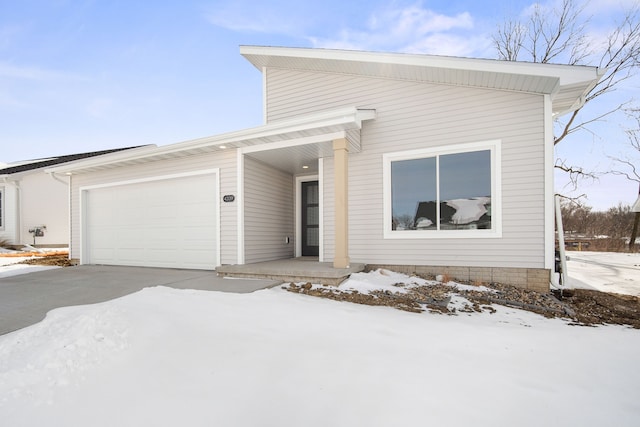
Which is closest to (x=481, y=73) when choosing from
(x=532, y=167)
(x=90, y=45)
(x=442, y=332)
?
(x=532, y=167)

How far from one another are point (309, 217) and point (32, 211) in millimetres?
13784

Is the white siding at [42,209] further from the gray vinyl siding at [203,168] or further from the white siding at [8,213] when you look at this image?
the gray vinyl siding at [203,168]

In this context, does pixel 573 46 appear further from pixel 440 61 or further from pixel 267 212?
pixel 267 212

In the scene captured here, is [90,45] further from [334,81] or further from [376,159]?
[376,159]

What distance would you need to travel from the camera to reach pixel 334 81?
6801mm

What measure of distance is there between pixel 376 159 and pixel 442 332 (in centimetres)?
387

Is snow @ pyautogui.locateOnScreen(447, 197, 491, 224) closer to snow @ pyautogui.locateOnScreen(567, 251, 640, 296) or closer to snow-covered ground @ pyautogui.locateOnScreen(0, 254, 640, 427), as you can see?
snow-covered ground @ pyautogui.locateOnScreen(0, 254, 640, 427)

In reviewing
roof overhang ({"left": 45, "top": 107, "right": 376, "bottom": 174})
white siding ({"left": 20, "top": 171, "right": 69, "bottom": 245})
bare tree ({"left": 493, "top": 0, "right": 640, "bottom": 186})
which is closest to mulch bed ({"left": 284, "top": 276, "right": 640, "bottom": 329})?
roof overhang ({"left": 45, "top": 107, "right": 376, "bottom": 174})

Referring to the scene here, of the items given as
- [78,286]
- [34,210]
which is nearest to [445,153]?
[78,286]

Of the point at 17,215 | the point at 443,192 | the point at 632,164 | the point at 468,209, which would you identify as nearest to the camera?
the point at 468,209

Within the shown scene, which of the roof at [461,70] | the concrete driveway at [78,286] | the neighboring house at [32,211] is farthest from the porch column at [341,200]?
the neighboring house at [32,211]

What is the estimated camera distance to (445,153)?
5.62m

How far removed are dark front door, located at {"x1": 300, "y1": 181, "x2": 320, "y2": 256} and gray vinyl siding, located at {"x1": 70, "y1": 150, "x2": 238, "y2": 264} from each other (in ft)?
7.37

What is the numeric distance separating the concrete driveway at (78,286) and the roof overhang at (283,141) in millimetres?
2648
